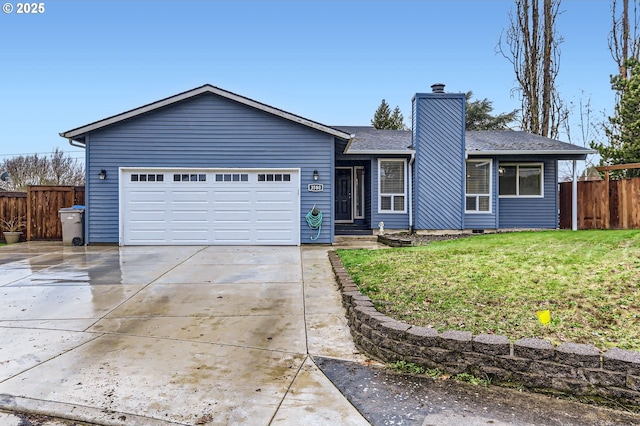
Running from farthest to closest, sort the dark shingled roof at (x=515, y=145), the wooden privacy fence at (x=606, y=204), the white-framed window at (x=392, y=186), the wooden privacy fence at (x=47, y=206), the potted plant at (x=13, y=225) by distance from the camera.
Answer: the white-framed window at (x=392, y=186) < the dark shingled roof at (x=515, y=145) < the potted plant at (x=13, y=225) < the wooden privacy fence at (x=606, y=204) < the wooden privacy fence at (x=47, y=206)

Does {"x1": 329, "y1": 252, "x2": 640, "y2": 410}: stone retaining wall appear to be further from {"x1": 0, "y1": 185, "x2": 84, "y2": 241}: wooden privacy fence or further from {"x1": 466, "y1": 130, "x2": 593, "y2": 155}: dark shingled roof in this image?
{"x1": 0, "y1": 185, "x2": 84, "y2": 241}: wooden privacy fence

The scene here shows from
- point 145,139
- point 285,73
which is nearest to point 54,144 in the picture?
point 285,73

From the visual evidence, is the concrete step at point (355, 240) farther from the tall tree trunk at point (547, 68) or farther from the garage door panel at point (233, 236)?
the tall tree trunk at point (547, 68)

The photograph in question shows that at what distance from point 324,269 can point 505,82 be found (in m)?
23.2

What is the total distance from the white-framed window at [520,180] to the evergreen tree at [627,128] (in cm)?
354

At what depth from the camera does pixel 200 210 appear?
1136 cm

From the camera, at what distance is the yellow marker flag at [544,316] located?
3.59 metres

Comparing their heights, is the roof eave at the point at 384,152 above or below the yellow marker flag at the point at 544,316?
above

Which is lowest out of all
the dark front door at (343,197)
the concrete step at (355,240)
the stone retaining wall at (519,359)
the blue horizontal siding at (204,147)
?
the stone retaining wall at (519,359)

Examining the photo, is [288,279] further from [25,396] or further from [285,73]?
[285,73]

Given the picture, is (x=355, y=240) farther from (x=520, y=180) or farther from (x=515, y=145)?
(x=515, y=145)

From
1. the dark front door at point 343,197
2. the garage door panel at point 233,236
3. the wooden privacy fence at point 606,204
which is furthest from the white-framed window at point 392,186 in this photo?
the wooden privacy fence at point 606,204

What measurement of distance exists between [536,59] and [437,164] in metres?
15.4

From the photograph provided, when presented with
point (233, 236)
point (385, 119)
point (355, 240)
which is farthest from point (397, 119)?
point (233, 236)
